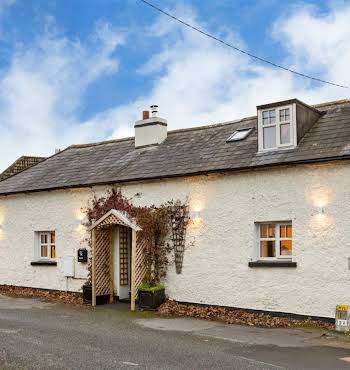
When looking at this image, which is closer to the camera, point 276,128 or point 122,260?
point 276,128

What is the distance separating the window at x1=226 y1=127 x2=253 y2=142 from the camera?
15.6 meters

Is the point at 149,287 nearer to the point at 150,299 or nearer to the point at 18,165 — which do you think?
the point at 150,299

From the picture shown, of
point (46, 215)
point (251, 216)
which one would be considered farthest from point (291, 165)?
point (46, 215)

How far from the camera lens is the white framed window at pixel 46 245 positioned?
18.9 m

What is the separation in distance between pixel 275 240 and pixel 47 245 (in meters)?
8.78

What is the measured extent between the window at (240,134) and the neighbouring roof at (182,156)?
0.46 feet

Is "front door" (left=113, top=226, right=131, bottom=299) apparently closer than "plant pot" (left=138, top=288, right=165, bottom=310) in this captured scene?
No

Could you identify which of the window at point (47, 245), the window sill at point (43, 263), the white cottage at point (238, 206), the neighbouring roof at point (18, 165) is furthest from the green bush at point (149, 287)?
the neighbouring roof at point (18, 165)

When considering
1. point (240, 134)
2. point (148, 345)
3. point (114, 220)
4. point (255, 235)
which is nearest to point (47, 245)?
point (114, 220)

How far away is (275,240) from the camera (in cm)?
1345

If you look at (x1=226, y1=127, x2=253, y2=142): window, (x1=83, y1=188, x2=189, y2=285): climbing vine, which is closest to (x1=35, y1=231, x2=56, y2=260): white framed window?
(x1=83, y1=188, x2=189, y2=285): climbing vine

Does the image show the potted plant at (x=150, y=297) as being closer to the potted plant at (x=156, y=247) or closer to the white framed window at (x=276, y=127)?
the potted plant at (x=156, y=247)

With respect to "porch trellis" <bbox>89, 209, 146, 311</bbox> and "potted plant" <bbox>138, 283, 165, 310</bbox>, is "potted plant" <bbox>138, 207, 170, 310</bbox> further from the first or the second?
"porch trellis" <bbox>89, 209, 146, 311</bbox>

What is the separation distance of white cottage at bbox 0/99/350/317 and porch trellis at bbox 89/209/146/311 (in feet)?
0.45
